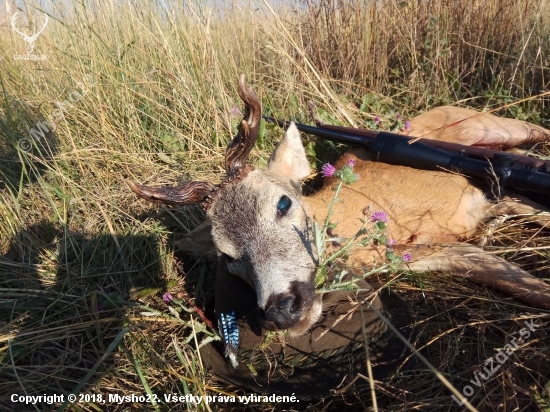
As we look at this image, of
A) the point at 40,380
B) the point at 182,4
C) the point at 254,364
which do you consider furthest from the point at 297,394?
the point at 182,4

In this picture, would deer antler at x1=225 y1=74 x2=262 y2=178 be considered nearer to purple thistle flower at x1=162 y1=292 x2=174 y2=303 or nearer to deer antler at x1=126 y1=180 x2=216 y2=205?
deer antler at x1=126 y1=180 x2=216 y2=205

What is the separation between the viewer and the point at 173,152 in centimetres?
428

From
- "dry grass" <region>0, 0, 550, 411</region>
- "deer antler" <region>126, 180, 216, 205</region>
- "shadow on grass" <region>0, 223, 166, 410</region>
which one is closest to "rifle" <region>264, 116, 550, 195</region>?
"dry grass" <region>0, 0, 550, 411</region>

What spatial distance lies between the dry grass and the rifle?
1.15 ft

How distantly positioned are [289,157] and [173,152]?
154 cm

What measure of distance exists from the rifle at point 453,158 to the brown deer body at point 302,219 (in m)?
0.14

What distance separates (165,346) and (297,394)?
34.4 inches

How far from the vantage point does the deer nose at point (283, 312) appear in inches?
82.4

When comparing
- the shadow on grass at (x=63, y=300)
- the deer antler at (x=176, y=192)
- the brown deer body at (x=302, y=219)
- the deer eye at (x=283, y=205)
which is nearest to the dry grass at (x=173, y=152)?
the shadow on grass at (x=63, y=300)

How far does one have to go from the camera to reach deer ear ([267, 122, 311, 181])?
3.10 m

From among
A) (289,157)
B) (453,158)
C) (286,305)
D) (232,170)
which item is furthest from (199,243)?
(453,158)

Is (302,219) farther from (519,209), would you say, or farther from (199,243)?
(519,209)

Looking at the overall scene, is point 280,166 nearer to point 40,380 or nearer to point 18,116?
point 40,380

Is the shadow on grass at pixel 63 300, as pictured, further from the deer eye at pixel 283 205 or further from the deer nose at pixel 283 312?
the deer eye at pixel 283 205
